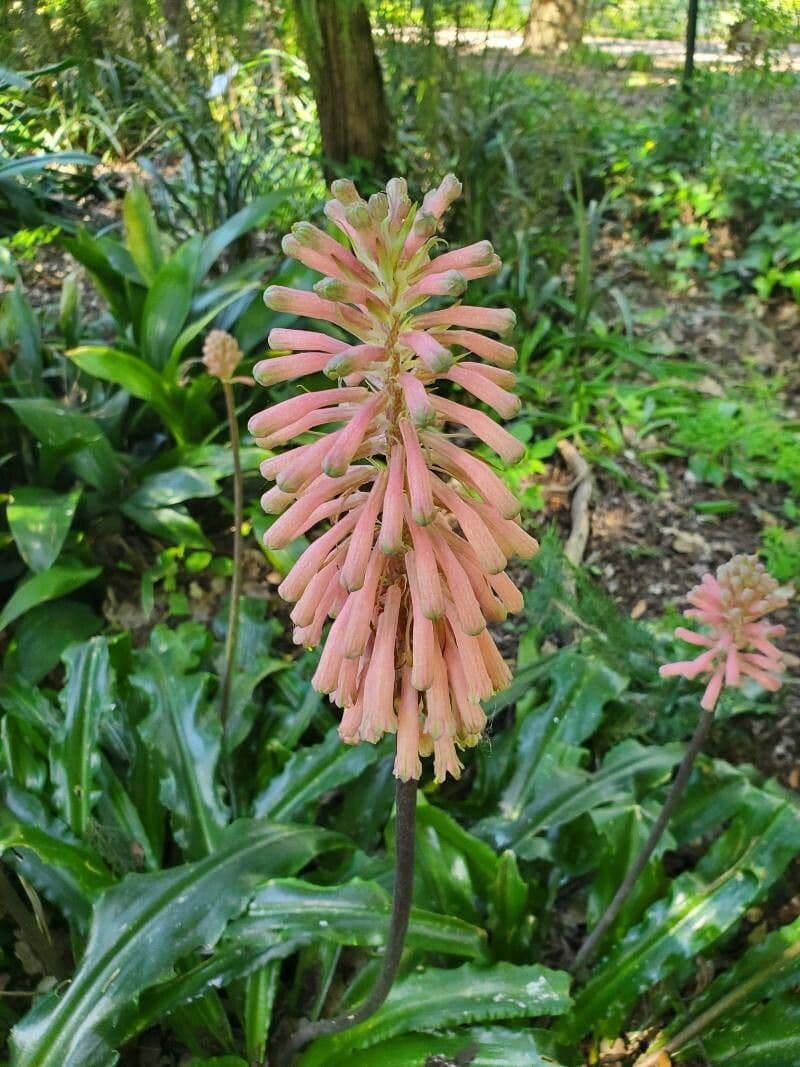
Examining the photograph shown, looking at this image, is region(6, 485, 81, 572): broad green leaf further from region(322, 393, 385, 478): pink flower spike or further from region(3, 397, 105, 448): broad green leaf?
region(322, 393, 385, 478): pink flower spike

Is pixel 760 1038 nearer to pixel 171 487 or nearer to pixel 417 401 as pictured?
pixel 417 401

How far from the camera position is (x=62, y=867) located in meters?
2.67

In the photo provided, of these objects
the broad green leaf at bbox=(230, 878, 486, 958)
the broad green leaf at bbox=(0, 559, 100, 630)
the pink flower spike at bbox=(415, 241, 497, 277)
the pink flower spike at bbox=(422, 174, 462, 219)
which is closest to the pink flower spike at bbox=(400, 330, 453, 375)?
the pink flower spike at bbox=(415, 241, 497, 277)

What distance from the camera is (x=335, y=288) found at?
1407mm

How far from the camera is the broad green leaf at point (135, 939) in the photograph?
2225 mm

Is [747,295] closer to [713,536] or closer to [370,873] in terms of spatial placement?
[713,536]

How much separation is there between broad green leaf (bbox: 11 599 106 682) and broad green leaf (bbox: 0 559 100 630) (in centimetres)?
7

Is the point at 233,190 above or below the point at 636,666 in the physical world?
above

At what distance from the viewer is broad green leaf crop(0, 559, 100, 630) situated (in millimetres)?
3807

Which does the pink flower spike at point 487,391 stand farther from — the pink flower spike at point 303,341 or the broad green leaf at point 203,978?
the broad green leaf at point 203,978

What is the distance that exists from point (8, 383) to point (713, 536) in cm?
396

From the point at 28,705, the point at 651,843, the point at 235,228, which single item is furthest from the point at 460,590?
the point at 235,228

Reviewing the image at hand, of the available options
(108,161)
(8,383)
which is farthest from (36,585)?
(108,161)

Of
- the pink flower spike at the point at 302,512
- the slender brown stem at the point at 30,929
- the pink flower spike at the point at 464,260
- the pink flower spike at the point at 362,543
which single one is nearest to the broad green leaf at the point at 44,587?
the slender brown stem at the point at 30,929
